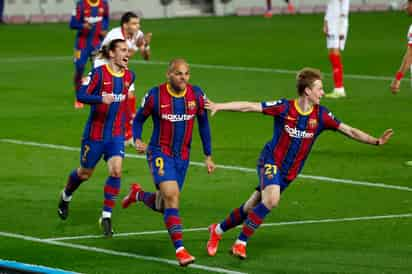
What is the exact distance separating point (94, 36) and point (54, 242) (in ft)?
44.1

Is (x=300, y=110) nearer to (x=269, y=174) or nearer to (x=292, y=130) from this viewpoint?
(x=292, y=130)

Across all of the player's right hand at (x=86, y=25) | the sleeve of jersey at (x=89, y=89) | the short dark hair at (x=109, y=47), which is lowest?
the player's right hand at (x=86, y=25)

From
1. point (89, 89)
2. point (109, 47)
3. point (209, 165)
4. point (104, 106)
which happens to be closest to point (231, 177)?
point (104, 106)

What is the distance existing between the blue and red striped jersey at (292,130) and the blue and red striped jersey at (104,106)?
2.39 metres

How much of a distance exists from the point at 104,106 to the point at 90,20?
1213 cm

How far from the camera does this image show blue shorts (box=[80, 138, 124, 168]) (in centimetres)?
1535

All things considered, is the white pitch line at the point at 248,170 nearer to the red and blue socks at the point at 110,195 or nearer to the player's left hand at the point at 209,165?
the red and blue socks at the point at 110,195

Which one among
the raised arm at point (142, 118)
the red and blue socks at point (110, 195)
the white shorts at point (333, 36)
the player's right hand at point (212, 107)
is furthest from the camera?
the white shorts at point (333, 36)

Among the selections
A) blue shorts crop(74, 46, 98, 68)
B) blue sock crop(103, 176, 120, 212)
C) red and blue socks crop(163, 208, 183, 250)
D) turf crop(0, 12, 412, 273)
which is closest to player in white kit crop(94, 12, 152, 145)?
turf crop(0, 12, 412, 273)

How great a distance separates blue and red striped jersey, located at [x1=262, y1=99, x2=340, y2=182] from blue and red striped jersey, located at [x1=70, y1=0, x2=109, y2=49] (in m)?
14.1

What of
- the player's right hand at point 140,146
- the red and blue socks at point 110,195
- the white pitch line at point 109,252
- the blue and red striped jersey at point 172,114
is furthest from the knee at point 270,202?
the red and blue socks at point 110,195

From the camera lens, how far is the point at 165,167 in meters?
13.7

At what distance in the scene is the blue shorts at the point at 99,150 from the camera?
1535 cm

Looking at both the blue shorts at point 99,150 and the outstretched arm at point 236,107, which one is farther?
the blue shorts at point 99,150
